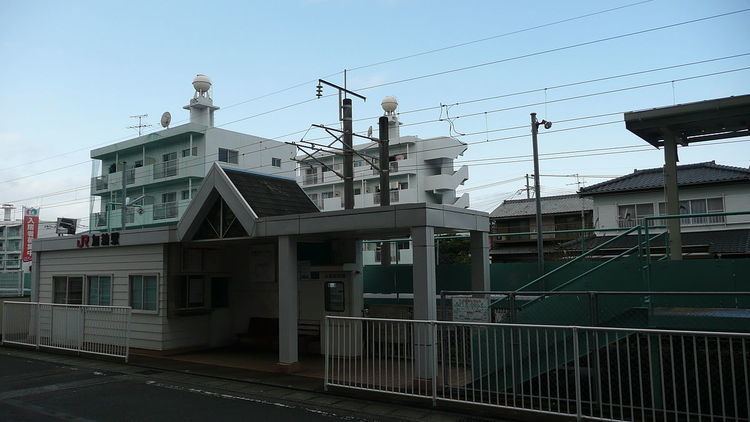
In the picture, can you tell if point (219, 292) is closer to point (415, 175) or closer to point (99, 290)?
point (99, 290)

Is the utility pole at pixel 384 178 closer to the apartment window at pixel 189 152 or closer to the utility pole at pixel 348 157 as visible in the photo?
the utility pole at pixel 348 157

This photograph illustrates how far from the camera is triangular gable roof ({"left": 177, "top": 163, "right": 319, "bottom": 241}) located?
11.1 meters

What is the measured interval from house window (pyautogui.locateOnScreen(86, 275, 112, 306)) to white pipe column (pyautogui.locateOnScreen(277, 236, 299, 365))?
6.46 metres

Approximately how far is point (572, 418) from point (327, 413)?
10.6ft

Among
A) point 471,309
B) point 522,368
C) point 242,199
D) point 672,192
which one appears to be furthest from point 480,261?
point 242,199

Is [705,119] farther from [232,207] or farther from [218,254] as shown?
[218,254]

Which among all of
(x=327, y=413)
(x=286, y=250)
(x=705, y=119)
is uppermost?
(x=705, y=119)

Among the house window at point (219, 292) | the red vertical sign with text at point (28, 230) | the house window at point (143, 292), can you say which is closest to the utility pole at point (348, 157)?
the house window at point (219, 292)

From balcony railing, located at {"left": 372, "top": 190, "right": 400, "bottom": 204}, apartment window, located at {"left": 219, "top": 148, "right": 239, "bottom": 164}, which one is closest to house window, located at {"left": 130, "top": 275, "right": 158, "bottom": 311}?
apartment window, located at {"left": 219, "top": 148, "right": 239, "bottom": 164}

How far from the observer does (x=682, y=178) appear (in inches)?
1009

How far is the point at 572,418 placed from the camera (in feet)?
20.9

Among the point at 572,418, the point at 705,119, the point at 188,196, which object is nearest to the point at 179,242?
the point at 572,418

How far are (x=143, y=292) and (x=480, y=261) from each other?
839 centimetres

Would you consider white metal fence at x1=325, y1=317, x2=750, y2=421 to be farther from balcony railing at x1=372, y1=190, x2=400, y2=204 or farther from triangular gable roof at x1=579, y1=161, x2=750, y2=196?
balcony railing at x1=372, y1=190, x2=400, y2=204
